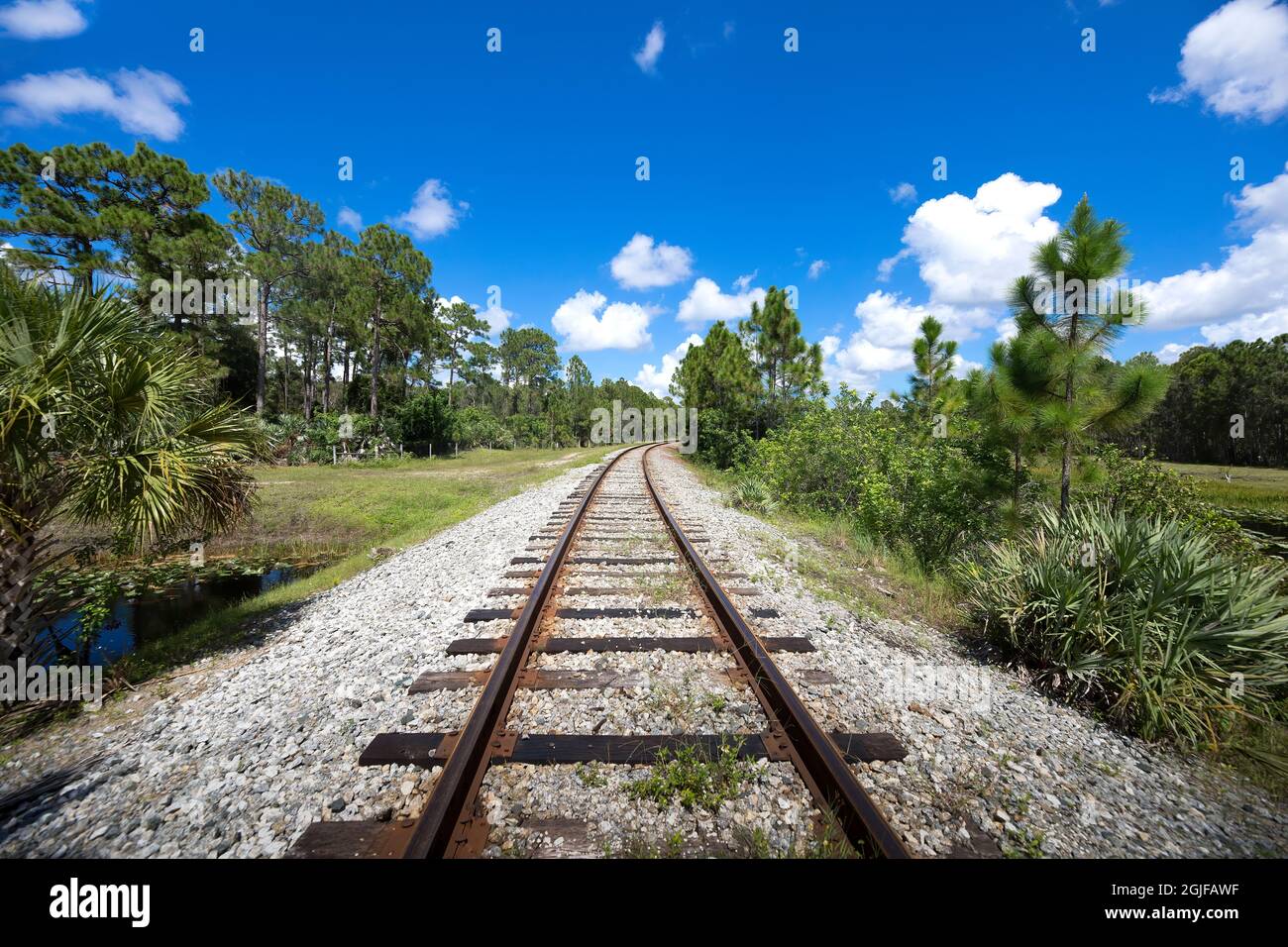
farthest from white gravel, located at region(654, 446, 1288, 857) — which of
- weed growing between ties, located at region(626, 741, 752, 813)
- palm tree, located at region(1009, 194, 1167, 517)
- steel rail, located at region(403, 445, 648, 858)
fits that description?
palm tree, located at region(1009, 194, 1167, 517)

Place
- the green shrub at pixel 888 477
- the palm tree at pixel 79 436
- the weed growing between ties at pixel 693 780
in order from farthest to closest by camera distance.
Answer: the green shrub at pixel 888 477
the palm tree at pixel 79 436
the weed growing between ties at pixel 693 780

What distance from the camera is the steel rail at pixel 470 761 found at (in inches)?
79.4

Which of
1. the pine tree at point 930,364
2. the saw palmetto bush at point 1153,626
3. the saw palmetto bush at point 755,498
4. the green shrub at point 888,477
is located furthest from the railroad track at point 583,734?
the pine tree at point 930,364

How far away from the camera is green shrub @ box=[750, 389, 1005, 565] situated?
7.83m

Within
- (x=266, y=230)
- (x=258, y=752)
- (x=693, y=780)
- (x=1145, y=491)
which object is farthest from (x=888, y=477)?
(x=266, y=230)

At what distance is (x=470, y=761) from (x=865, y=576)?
575cm

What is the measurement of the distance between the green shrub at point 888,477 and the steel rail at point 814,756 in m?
5.56

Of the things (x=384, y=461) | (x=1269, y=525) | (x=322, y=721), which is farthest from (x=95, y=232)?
(x=1269, y=525)

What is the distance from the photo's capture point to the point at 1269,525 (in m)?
12.7

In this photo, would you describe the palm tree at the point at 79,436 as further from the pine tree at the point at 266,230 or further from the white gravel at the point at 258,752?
the pine tree at the point at 266,230

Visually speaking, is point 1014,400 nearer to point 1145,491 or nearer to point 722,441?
point 1145,491

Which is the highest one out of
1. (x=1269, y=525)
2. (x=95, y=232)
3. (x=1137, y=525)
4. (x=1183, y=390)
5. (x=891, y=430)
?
(x=95, y=232)
